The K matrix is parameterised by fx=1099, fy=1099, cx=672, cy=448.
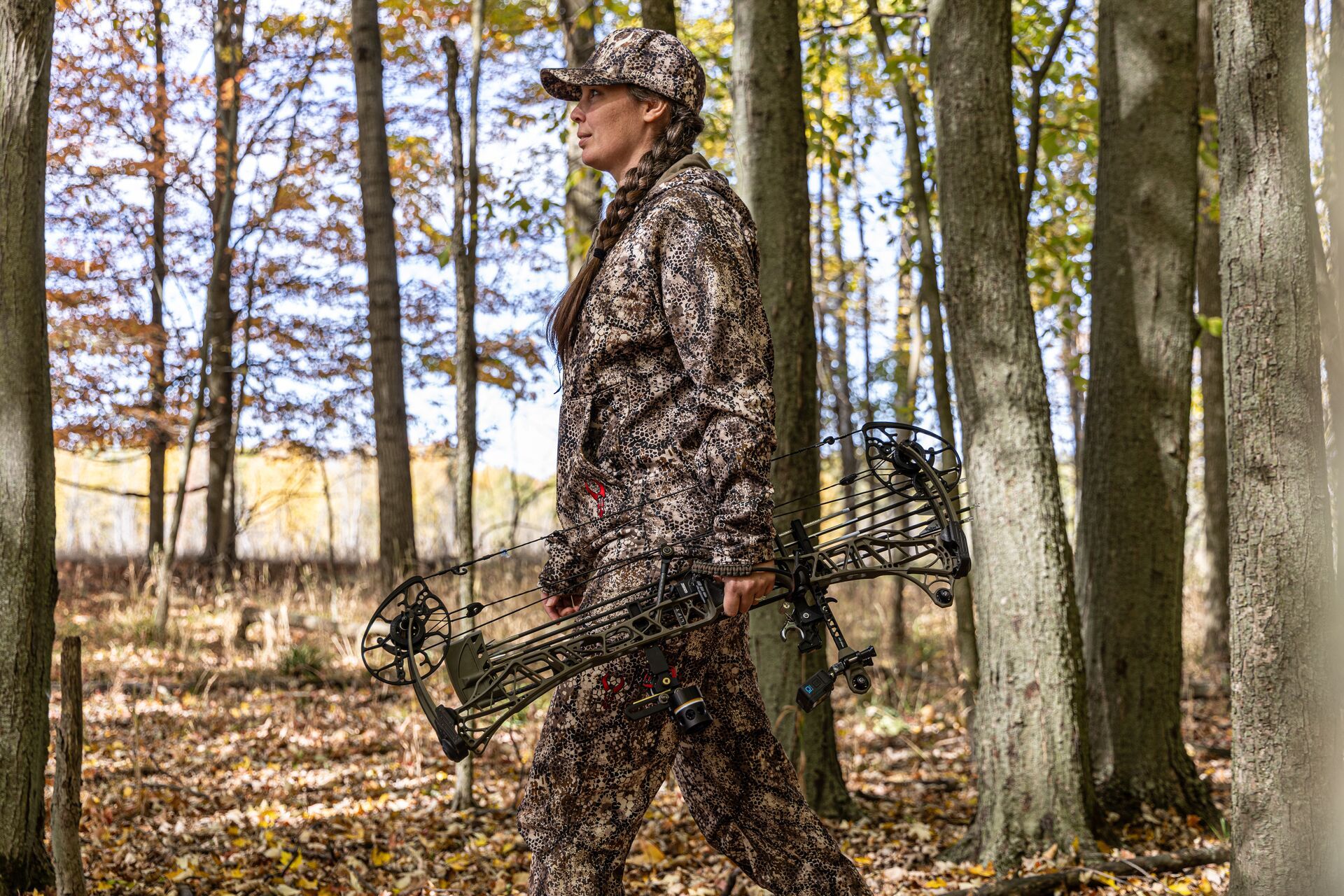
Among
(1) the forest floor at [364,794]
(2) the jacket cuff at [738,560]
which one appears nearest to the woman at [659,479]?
(2) the jacket cuff at [738,560]

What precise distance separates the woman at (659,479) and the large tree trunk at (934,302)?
3617 mm

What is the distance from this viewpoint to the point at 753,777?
265cm

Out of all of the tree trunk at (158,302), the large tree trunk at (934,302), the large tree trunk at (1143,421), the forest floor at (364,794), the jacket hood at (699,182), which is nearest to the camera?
the jacket hood at (699,182)

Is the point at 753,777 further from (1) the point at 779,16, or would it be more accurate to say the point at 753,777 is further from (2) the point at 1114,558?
(1) the point at 779,16

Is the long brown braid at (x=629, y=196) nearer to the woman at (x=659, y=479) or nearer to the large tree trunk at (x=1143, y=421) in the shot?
the woman at (x=659, y=479)

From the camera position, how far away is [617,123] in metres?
2.71

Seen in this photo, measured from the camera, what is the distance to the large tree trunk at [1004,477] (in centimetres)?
412

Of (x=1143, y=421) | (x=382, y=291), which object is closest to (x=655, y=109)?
(x=1143, y=421)

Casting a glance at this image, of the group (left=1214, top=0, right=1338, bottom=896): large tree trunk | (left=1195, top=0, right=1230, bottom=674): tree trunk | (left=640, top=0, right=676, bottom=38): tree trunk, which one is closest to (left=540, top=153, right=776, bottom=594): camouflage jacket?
(left=1214, top=0, right=1338, bottom=896): large tree trunk

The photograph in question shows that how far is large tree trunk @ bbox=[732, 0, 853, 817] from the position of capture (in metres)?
4.70

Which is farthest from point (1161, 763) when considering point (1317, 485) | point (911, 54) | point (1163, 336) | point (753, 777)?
point (911, 54)

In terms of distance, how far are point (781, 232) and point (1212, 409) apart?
19.0 ft

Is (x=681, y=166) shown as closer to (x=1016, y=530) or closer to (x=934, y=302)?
(x=1016, y=530)

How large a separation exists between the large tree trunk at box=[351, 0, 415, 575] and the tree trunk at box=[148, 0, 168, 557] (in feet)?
11.2
